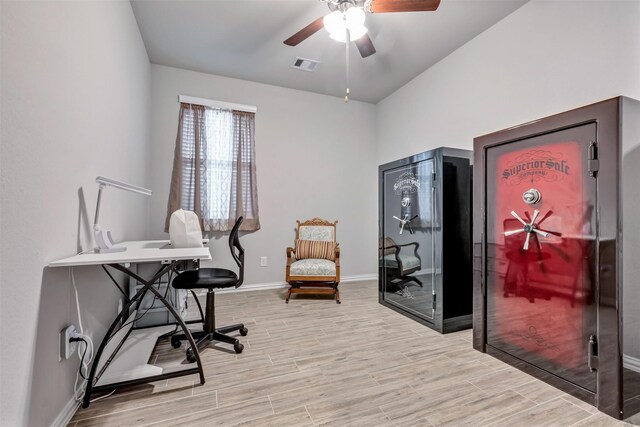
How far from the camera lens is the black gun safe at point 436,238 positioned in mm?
2516

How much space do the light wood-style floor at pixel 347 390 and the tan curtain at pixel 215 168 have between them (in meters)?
1.83

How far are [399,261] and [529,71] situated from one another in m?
2.11

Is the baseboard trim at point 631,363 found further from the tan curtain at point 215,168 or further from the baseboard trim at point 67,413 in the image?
the tan curtain at point 215,168

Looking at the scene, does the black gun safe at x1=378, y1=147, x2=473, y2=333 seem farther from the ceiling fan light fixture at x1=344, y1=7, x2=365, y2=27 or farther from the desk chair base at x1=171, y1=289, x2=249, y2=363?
the desk chair base at x1=171, y1=289, x2=249, y2=363

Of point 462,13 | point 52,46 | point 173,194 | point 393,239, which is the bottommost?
point 393,239

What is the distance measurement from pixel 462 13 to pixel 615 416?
124 inches

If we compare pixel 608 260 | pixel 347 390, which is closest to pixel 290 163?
pixel 347 390

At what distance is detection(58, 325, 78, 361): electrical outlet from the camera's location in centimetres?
135

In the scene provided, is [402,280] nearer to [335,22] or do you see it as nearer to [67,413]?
[335,22]

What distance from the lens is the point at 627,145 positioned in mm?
1433

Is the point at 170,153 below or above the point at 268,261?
above

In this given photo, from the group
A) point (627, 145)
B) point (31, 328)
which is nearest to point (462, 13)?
point (627, 145)

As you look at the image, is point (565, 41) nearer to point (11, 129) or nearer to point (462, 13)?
point (462, 13)

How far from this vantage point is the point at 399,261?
301 cm
